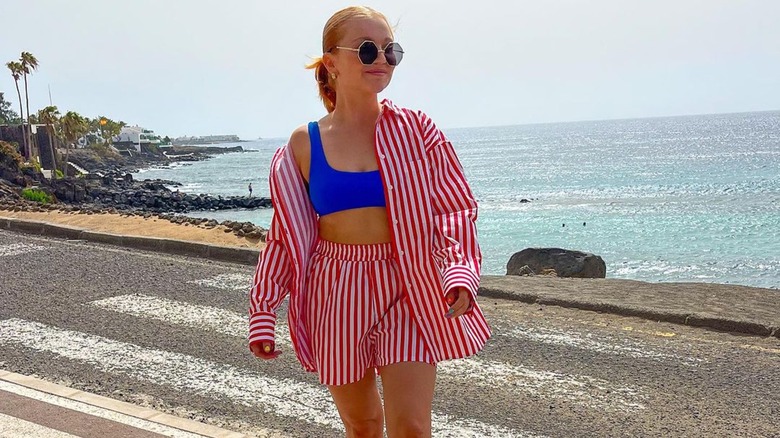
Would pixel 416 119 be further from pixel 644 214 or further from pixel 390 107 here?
pixel 644 214

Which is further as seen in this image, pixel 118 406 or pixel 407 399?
pixel 118 406

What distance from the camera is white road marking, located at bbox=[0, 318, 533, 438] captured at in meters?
4.88

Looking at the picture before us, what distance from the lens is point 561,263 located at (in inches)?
595

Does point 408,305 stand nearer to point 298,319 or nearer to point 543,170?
point 298,319

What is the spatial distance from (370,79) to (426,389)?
41.1 inches

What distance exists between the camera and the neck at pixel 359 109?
2939mm

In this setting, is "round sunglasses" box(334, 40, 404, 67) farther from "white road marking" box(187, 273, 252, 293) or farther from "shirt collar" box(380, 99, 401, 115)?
"white road marking" box(187, 273, 252, 293)

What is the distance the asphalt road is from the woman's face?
241 cm

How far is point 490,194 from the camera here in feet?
233

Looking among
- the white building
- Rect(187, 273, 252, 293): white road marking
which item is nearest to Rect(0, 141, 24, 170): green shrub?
Rect(187, 273, 252, 293): white road marking

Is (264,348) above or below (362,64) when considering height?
below

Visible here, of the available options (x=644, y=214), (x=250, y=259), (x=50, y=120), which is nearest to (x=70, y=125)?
(x=50, y=120)

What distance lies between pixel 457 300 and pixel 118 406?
311 centimetres

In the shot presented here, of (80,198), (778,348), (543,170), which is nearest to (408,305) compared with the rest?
(778,348)
